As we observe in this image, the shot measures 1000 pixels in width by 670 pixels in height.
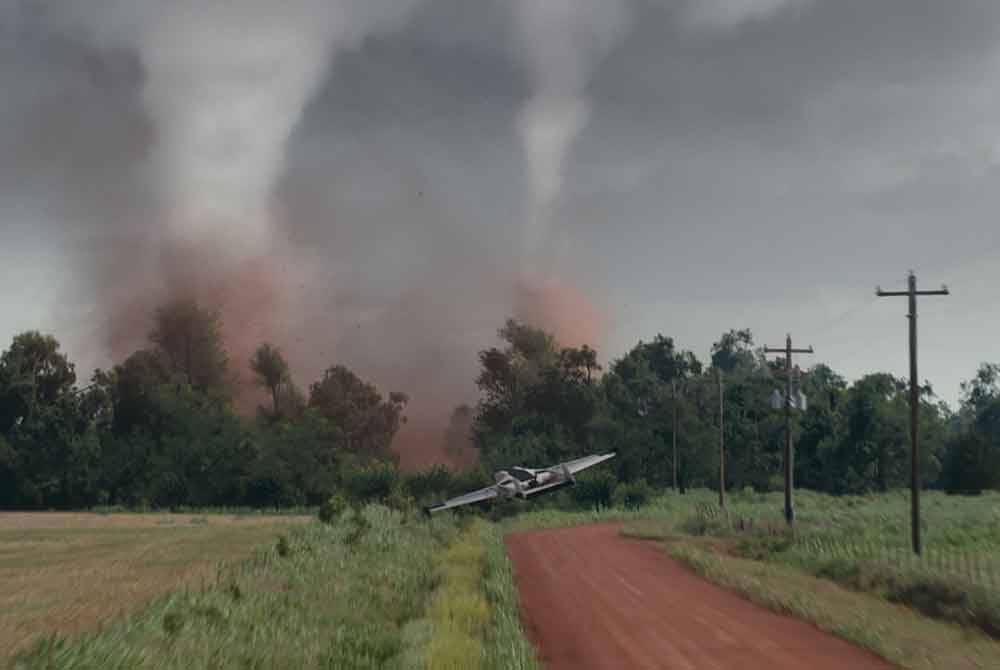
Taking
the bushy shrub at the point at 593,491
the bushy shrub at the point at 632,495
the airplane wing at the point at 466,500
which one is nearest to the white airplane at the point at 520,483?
the airplane wing at the point at 466,500

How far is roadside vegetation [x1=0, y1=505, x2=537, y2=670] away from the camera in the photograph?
1502 cm

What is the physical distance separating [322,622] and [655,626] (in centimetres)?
684

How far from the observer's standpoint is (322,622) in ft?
63.3

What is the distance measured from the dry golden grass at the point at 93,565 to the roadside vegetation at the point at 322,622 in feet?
4.83

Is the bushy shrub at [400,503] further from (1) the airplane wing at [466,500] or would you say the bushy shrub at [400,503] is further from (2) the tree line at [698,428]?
(2) the tree line at [698,428]

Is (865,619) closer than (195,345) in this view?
Yes

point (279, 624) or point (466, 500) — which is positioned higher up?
point (466, 500)

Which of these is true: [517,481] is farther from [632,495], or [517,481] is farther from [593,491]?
[632,495]

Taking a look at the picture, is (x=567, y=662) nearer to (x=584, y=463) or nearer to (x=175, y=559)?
(x=175, y=559)

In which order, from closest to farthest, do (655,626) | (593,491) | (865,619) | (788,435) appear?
1. (655,626)
2. (865,619)
3. (788,435)
4. (593,491)

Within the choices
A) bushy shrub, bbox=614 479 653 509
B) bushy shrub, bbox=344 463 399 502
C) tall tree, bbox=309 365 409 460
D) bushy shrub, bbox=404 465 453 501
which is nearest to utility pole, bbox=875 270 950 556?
bushy shrub, bbox=614 479 653 509

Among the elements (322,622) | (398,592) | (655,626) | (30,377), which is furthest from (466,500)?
(30,377)

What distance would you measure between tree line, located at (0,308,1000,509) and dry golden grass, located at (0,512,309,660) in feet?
77.3

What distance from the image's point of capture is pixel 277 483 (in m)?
95.4
